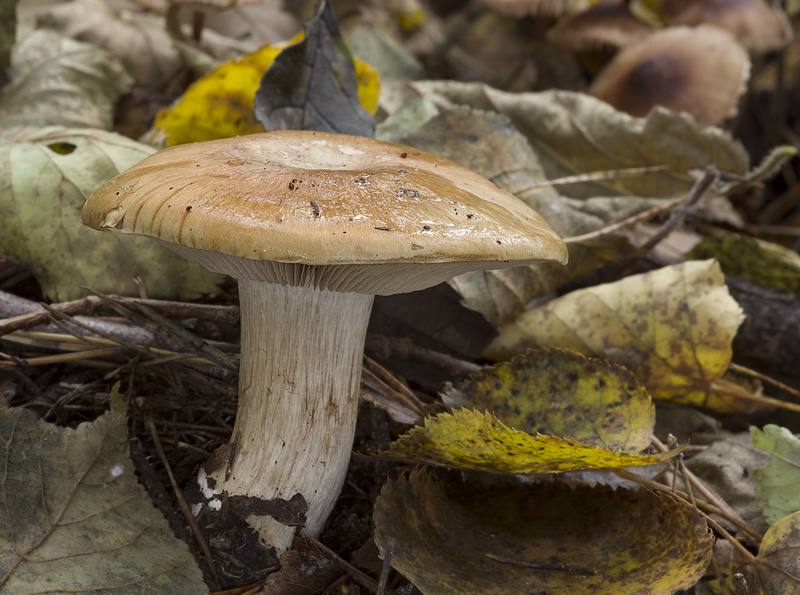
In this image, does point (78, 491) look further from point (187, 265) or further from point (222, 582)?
point (187, 265)

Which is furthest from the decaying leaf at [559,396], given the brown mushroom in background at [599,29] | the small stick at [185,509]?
the brown mushroom in background at [599,29]

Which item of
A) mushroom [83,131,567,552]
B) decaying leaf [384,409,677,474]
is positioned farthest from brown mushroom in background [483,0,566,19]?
decaying leaf [384,409,677,474]

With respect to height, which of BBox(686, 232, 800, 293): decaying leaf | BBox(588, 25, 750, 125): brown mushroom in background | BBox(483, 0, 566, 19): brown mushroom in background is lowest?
BBox(686, 232, 800, 293): decaying leaf

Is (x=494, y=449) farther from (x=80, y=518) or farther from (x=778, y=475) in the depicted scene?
(x=80, y=518)

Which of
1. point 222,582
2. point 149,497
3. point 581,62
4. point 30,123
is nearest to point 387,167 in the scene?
point 149,497

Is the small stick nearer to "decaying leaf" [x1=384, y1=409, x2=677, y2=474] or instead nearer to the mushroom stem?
the mushroom stem

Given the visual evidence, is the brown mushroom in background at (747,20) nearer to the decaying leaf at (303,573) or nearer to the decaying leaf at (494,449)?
the decaying leaf at (494,449)
